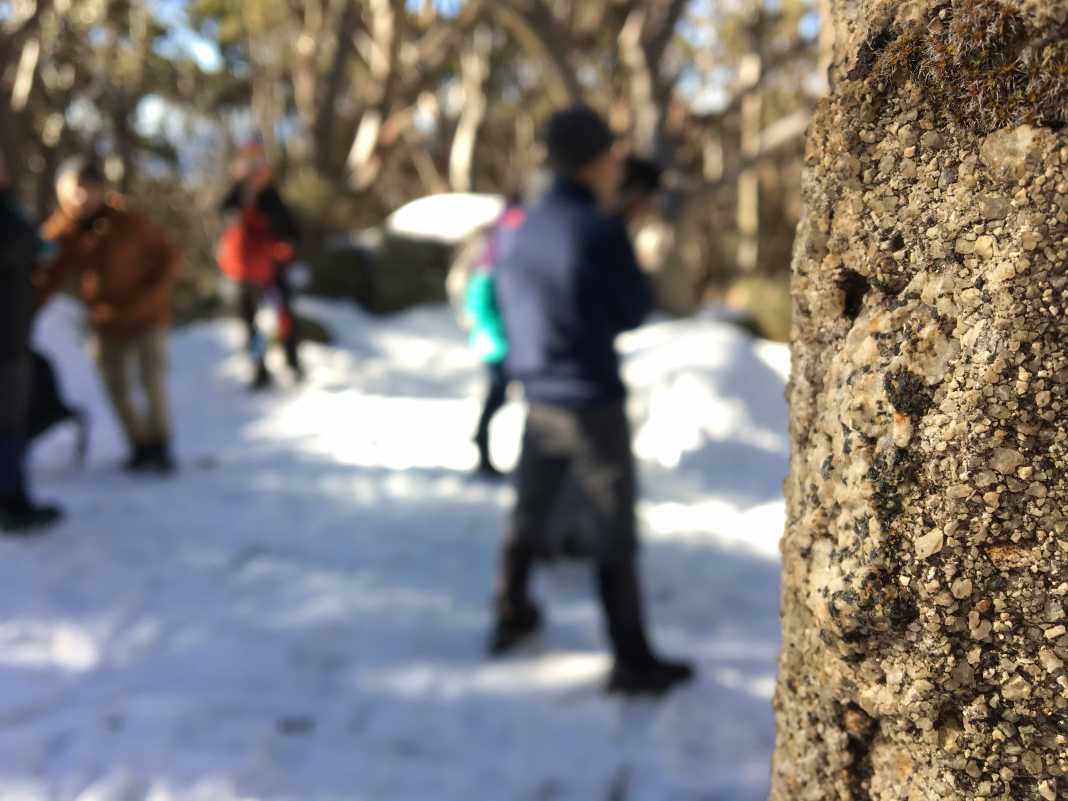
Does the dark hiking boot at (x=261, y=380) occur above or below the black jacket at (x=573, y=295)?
below

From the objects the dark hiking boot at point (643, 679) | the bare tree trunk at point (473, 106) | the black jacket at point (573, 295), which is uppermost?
the bare tree trunk at point (473, 106)

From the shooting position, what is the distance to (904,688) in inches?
44.6

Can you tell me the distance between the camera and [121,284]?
15.6ft

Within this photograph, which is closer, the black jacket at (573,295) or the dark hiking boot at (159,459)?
the black jacket at (573,295)

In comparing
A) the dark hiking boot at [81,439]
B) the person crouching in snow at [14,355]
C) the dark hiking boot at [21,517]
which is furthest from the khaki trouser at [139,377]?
the dark hiking boot at [21,517]

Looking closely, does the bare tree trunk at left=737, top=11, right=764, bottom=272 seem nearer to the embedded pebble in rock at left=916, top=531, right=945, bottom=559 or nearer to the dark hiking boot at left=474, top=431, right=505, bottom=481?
the dark hiking boot at left=474, top=431, right=505, bottom=481

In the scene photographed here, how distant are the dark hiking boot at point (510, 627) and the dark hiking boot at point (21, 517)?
2.41m

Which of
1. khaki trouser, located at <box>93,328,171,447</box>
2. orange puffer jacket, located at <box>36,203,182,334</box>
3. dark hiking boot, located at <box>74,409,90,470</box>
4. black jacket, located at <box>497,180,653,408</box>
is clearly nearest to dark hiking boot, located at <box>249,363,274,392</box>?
dark hiking boot, located at <box>74,409,90,470</box>

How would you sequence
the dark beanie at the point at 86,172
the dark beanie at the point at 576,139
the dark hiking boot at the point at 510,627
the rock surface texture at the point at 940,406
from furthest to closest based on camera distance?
1. the dark beanie at the point at 86,172
2. the dark hiking boot at the point at 510,627
3. the dark beanie at the point at 576,139
4. the rock surface texture at the point at 940,406

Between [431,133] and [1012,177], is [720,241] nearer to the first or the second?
[431,133]

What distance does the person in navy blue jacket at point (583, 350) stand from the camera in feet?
8.76

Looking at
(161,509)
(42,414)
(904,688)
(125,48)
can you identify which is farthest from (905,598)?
(125,48)

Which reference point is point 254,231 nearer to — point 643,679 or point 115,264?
point 115,264

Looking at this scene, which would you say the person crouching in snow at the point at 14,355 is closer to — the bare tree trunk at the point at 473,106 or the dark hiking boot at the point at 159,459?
the dark hiking boot at the point at 159,459
